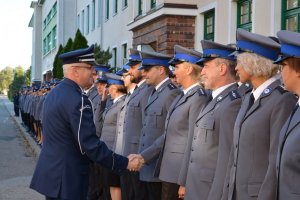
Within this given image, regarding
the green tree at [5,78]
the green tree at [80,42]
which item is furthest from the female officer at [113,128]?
the green tree at [5,78]

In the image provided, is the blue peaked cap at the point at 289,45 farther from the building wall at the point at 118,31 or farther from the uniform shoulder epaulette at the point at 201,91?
the building wall at the point at 118,31

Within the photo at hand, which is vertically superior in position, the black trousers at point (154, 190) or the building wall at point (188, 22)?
the building wall at point (188, 22)

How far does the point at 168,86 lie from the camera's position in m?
6.28

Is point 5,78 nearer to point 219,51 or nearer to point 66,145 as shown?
point 66,145

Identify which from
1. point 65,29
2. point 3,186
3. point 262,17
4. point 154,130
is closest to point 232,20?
point 262,17

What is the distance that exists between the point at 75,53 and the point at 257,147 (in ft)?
7.30

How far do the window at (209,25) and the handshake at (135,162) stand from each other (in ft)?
26.5

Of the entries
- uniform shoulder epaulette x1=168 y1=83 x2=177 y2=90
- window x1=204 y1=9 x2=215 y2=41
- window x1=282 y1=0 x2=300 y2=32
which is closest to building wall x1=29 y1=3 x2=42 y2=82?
window x1=204 y1=9 x2=215 y2=41

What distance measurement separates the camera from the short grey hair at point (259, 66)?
3.97 meters

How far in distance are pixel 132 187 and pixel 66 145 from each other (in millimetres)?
1963

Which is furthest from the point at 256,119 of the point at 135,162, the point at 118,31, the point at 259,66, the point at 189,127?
the point at 118,31

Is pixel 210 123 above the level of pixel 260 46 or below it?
Result: below

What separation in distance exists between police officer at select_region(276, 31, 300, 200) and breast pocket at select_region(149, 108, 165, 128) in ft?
9.22

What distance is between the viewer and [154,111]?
6.22 metres
